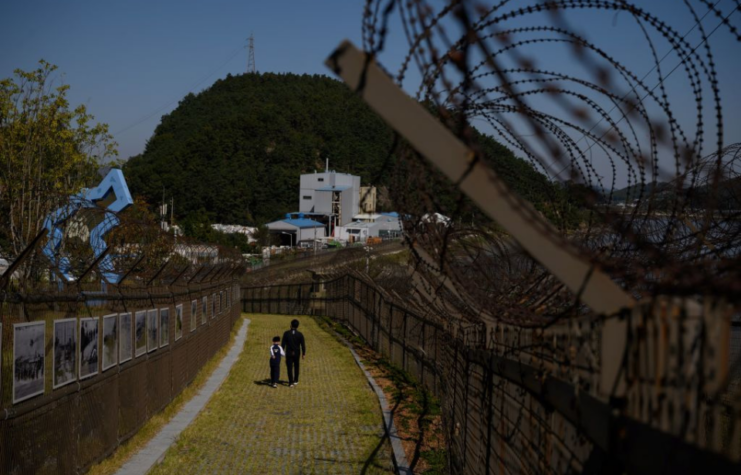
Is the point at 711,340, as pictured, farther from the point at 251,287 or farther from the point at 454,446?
the point at 251,287

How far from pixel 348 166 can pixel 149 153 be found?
114ft

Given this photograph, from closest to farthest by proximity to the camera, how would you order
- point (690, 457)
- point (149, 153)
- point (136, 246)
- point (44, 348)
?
point (690, 457) < point (44, 348) < point (136, 246) < point (149, 153)

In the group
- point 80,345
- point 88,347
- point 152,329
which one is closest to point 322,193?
point 152,329

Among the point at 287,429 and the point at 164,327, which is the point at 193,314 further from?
the point at 287,429

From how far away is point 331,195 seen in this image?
10794 centimetres

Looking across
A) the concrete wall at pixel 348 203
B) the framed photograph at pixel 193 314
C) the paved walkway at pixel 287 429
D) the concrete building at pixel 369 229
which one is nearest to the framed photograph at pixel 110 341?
the paved walkway at pixel 287 429

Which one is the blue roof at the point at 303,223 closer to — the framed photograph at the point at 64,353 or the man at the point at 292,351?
the man at the point at 292,351

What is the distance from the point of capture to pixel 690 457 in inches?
89.7

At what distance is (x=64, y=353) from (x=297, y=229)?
8274 cm

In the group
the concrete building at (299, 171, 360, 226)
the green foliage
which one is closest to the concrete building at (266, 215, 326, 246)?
the green foliage

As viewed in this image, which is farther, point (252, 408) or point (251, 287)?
point (251, 287)

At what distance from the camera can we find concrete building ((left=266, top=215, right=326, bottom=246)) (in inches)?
3557

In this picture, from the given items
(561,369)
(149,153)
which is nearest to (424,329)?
(561,369)

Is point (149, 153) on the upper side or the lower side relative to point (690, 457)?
upper
